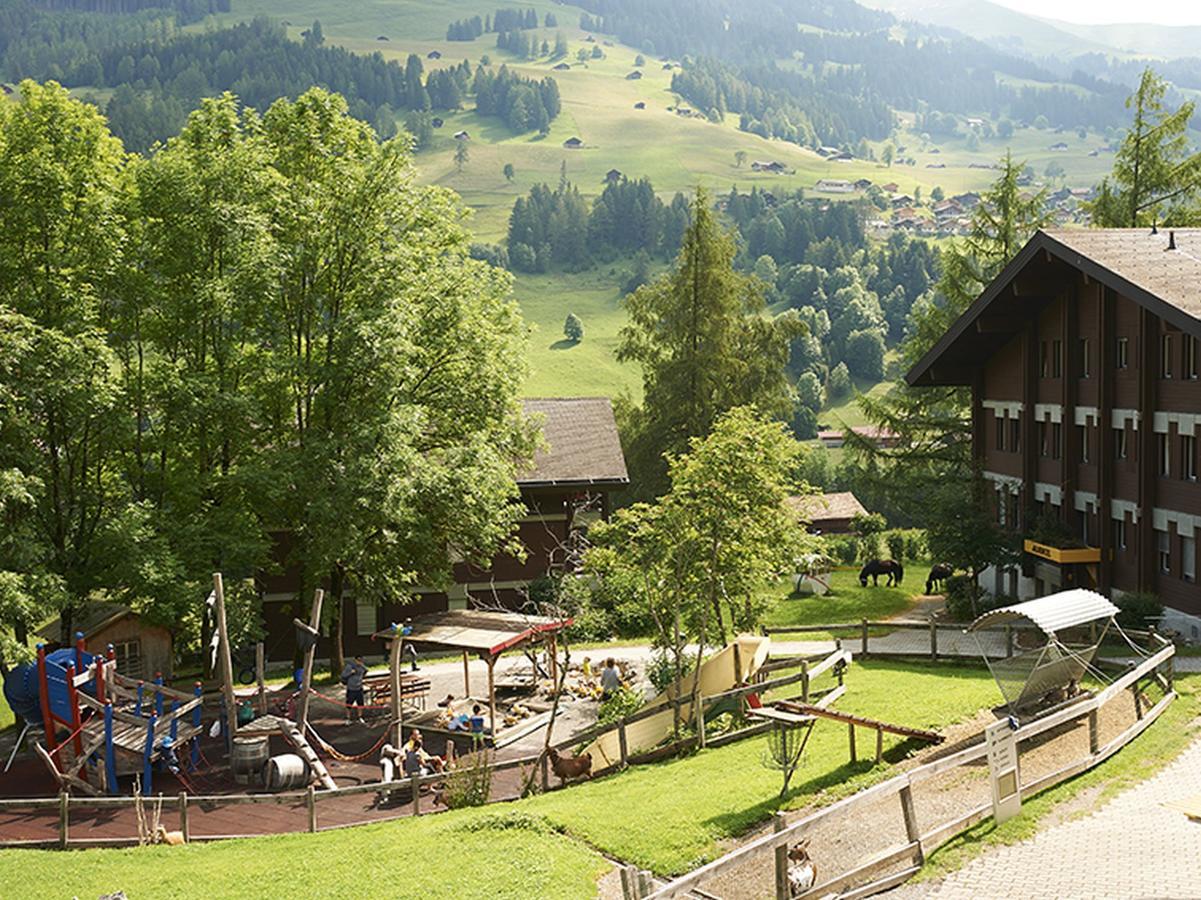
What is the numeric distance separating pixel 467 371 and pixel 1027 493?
20.3 m

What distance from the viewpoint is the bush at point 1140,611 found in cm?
3444

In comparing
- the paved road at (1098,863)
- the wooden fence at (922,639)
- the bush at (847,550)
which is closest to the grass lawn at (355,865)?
the paved road at (1098,863)

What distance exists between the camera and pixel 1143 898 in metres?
14.4

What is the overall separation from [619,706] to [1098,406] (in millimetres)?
19241

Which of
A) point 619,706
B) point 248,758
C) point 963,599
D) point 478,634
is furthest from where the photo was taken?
point 963,599

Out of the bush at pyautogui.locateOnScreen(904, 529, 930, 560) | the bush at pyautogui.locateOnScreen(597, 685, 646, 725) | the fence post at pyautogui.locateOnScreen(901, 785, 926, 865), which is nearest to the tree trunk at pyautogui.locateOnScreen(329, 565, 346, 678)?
the bush at pyautogui.locateOnScreen(597, 685, 646, 725)

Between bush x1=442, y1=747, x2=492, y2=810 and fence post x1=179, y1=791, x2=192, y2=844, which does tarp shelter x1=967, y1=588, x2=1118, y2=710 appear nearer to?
bush x1=442, y1=747, x2=492, y2=810

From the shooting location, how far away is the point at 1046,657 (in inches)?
854

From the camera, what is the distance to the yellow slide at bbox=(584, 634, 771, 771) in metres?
26.5

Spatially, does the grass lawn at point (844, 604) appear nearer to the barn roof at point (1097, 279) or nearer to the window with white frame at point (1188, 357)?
the barn roof at point (1097, 279)

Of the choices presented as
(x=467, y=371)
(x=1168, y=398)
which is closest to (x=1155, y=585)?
(x=1168, y=398)

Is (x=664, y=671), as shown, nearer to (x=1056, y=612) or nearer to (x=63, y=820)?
(x=1056, y=612)

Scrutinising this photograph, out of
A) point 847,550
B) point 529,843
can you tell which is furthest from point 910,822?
Result: point 847,550

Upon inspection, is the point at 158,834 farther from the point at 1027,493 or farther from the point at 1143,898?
the point at 1027,493
